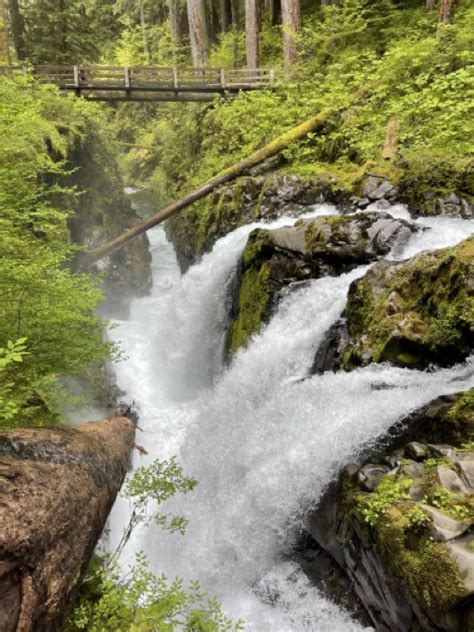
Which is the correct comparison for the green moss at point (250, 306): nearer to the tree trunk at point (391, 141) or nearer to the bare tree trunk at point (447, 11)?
the tree trunk at point (391, 141)

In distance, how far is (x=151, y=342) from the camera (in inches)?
593

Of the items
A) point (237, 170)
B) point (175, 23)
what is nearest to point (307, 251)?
point (237, 170)

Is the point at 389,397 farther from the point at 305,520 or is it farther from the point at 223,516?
the point at 223,516

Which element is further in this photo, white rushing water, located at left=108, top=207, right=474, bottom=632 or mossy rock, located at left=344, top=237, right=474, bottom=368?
mossy rock, located at left=344, top=237, right=474, bottom=368

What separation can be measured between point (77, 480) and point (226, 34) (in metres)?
25.8

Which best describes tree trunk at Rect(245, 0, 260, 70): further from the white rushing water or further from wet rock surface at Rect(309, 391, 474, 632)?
wet rock surface at Rect(309, 391, 474, 632)

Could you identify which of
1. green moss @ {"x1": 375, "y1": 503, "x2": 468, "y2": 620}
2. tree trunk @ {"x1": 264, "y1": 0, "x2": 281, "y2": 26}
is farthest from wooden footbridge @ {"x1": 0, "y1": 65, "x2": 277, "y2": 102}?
green moss @ {"x1": 375, "y1": 503, "x2": 468, "y2": 620}

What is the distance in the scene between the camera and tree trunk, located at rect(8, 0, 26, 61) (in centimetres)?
2025

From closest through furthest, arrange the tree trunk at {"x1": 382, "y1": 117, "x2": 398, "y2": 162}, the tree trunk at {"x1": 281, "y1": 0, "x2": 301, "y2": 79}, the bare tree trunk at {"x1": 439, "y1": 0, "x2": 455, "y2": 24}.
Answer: the tree trunk at {"x1": 382, "y1": 117, "x2": 398, "y2": 162}, the bare tree trunk at {"x1": 439, "y1": 0, "x2": 455, "y2": 24}, the tree trunk at {"x1": 281, "y1": 0, "x2": 301, "y2": 79}

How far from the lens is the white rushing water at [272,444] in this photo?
599 cm

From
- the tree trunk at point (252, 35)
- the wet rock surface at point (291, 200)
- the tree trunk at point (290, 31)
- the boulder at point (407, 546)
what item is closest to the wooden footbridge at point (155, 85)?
the tree trunk at point (290, 31)

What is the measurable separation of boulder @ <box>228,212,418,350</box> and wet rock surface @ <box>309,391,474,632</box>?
4.27m

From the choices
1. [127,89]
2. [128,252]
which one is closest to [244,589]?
[128,252]

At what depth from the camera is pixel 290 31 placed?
54.3 ft
